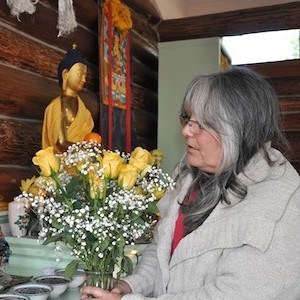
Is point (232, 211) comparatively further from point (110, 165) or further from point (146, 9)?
point (146, 9)

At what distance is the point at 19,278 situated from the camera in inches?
48.1

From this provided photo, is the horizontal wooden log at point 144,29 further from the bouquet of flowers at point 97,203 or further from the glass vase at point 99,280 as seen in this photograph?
the glass vase at point 99,280

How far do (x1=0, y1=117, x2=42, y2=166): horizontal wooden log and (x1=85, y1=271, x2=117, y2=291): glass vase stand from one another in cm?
77

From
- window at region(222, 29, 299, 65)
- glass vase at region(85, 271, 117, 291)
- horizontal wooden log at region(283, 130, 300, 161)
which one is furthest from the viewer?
window at region(222, 29, 299, 65)

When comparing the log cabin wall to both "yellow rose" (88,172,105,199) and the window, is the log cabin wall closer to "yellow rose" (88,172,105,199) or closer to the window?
"yellow rose" (88,172,105,199)

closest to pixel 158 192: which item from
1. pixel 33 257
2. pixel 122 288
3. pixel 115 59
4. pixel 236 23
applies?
pixel 122 288

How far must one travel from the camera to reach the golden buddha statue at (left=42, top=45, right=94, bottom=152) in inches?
61.9

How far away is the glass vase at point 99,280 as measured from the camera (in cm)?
93

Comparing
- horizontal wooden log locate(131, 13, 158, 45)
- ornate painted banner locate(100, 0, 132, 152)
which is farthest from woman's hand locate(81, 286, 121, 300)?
horizontal wooden log locate(131, 13, 158, 45)

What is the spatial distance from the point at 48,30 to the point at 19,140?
1.60 ft

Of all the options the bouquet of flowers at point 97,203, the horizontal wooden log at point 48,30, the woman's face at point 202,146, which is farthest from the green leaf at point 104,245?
the horizontal wooden log at point 48,30

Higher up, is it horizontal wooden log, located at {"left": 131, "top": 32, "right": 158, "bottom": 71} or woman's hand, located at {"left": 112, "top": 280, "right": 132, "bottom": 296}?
horizontal wooden log, located at {"left": 131, "top": 32, "right": 158, "bottom": 71}

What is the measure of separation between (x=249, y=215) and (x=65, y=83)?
3.12 feet

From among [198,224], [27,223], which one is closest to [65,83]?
[27,223]
